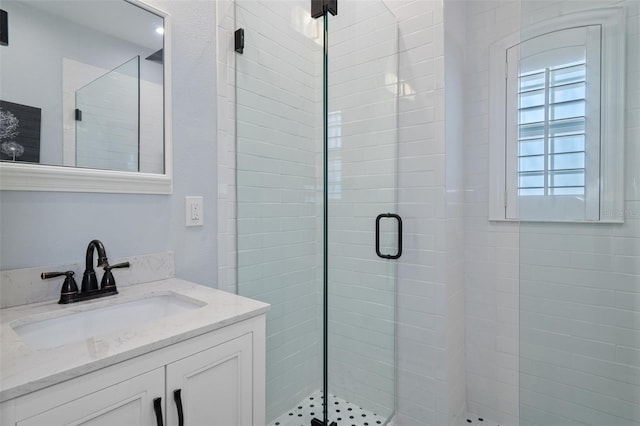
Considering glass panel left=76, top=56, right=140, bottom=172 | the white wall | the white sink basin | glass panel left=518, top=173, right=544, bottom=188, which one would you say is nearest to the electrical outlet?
the white wall

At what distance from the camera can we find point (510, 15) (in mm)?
1861

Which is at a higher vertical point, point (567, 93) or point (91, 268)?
point (567, 93)

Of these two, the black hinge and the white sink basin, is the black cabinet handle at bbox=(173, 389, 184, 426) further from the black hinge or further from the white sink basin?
the black hinge

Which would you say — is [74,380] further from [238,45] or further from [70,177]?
[238,45]

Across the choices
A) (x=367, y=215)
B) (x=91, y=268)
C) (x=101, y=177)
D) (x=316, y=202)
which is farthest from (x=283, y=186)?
(x=91, y=268)

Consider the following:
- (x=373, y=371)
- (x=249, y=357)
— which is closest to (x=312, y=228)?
(x=373, y=371)

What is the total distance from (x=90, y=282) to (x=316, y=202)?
1172 millimetres

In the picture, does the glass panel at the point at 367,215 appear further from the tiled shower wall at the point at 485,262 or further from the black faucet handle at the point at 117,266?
the black faucet handle at the point at 117,266

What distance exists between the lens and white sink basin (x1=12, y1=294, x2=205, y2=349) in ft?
2.96

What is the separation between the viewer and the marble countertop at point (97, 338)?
607 mm

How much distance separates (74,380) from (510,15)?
2.50 meters

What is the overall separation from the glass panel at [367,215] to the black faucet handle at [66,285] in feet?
3.57

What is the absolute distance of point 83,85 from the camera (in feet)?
3.67

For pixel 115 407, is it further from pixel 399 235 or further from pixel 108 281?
pixel 399 235
